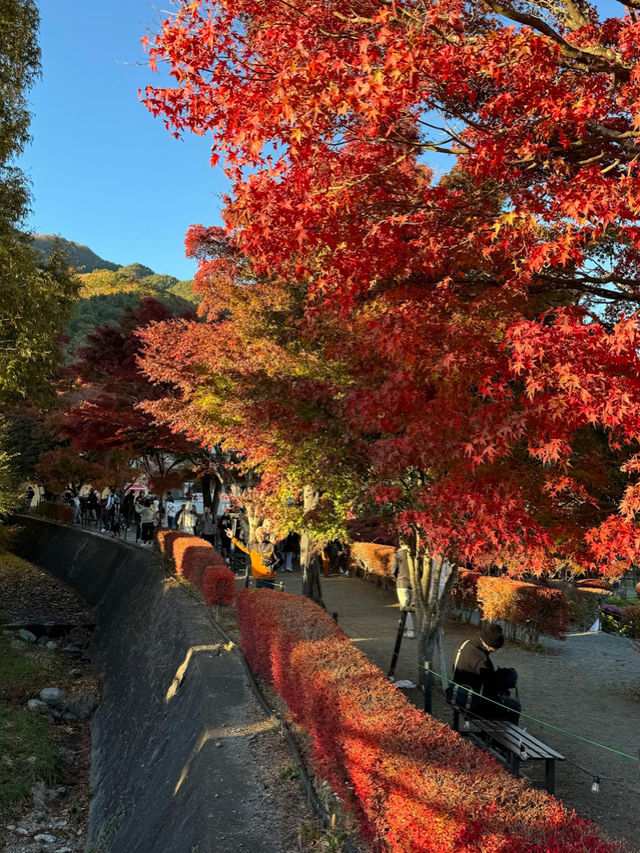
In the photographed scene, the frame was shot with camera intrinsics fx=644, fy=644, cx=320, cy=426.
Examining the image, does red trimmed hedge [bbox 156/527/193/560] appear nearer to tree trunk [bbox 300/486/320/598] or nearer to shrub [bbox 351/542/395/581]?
tree trunk [bbox 300/486/320/598]

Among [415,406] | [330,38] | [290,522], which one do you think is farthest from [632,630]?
[330,38]

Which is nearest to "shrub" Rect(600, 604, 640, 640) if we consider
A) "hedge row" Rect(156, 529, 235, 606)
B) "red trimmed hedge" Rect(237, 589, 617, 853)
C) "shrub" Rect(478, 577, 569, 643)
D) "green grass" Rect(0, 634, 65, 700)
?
"shrub" Rect(478, 577, 569, 643)

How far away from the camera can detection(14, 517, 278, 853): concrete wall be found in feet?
17.5

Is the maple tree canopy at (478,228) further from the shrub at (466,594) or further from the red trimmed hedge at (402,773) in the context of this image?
the shrub at (466,594)

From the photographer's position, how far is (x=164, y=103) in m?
5.41

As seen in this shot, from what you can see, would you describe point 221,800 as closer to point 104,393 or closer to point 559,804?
point 559,804

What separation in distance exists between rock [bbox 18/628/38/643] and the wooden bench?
1284 cm

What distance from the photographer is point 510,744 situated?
236 inches

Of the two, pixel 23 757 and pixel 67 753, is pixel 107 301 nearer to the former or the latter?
pixel 67 753

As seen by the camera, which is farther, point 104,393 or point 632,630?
point 104,393

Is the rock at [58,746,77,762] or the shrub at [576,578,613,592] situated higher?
the shrub at [576,578,613,592]

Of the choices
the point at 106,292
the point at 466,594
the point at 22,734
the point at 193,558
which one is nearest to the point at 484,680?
the point at 22,734

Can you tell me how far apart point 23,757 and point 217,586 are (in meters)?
3.95

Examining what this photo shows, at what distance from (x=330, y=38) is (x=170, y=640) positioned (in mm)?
9571
